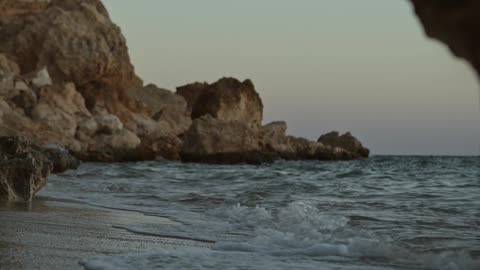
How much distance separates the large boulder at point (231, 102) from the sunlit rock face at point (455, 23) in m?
62.2

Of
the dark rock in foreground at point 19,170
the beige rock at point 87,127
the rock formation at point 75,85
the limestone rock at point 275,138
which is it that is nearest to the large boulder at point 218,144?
the rock formation at point 75,85

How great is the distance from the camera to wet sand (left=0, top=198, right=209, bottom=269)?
4285mm

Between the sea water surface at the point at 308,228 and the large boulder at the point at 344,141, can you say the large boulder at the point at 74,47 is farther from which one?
the sea water surface at the point at 308,228

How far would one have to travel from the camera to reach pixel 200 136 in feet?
154

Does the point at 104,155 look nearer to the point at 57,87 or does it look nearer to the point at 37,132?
the point at 37,132

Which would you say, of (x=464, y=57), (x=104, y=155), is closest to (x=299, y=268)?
(x=464, y=57)

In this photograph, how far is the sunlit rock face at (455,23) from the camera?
4.62 feet

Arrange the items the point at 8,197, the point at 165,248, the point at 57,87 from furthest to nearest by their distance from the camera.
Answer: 1. the point at 57,87
2. the point at 8,197
3. the point at 165,248

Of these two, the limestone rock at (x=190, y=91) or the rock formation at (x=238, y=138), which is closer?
the rock formation at (x=238, y=138)

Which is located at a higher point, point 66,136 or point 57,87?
point 57,87

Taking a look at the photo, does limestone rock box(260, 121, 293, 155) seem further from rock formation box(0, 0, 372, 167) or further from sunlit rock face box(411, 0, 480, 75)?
sunlit rock face box(411, 0, 480, 75)

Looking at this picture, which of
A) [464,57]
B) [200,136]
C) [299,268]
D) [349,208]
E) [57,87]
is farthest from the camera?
[57,87]

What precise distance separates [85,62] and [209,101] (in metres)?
13.6

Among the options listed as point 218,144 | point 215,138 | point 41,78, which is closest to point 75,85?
point 41,78
